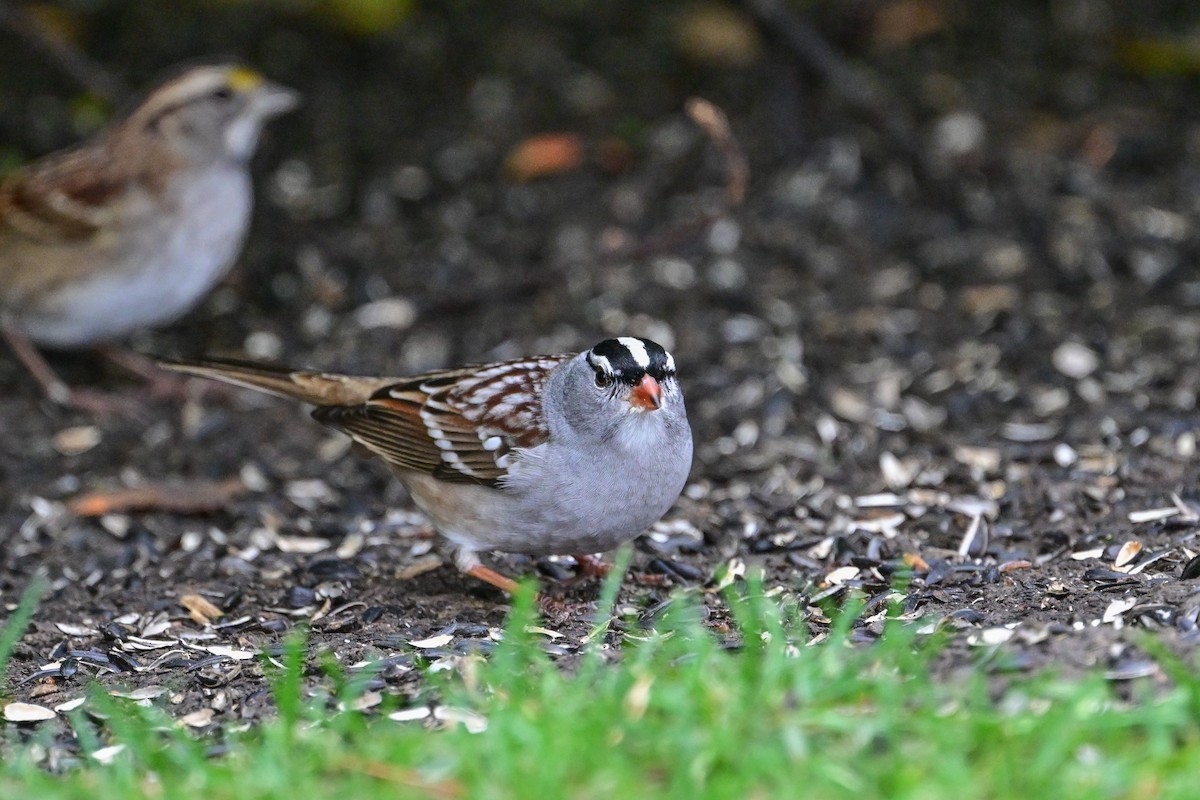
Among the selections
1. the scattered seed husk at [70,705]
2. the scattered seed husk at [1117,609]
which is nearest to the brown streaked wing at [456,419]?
the scattered seed husk at [70,705]

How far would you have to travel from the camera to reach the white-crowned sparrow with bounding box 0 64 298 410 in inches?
258

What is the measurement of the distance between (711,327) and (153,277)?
2.35m

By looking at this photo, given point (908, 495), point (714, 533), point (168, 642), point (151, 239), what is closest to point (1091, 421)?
point (908, 495)

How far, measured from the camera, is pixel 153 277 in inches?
259

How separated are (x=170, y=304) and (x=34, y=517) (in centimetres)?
128

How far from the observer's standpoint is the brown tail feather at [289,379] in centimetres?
507

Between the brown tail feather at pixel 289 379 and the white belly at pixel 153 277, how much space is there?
160 centimetres

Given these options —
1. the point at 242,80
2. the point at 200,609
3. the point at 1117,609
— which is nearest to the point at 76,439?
the point at 242,80

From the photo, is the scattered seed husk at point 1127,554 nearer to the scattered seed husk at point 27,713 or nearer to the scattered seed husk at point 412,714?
the scattered seed husk at point 412,714

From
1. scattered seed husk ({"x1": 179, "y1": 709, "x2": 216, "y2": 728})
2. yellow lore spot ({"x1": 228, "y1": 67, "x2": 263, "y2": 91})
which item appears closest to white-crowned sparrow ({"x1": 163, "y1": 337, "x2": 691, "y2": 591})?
scattered seed husk ({"x1": 179, "y1": 709, "x2": 216, "y2": 728})

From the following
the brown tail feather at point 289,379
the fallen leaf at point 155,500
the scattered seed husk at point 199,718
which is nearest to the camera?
the scattered seed husk at point 199,718

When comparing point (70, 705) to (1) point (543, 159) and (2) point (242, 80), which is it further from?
(1) point (543, 159)

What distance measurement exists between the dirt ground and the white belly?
35 cm

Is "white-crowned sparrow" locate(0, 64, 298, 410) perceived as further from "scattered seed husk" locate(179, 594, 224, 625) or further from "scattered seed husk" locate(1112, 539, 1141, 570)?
Result: "scattered seed husk" locate(1112, 539, 1141, 570)
